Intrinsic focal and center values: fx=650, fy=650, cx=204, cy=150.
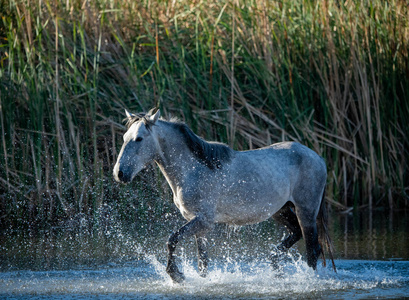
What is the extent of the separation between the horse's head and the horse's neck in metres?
0.10

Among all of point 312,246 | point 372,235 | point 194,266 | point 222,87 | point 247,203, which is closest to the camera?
point 247,203

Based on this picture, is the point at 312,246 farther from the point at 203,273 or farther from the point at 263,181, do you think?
the point at 203,273

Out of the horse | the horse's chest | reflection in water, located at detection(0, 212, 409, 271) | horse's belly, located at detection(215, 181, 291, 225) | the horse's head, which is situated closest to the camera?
the horse's head

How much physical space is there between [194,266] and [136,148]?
1.37 m

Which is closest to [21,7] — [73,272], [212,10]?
[212,10]

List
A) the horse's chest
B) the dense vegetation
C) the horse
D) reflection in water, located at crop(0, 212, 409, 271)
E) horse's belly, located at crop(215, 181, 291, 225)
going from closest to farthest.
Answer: the horse, the horse's chest, horse's belly, located at crop(215, 181, 291, 225), reflection in water, located at crop(0, 212, 409, 271), the dense vegetation

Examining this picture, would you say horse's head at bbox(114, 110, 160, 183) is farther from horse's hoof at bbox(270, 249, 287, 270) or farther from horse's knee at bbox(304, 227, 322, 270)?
horse's knee at bbox(304, 227, 322, 270)

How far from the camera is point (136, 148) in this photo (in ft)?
14.4

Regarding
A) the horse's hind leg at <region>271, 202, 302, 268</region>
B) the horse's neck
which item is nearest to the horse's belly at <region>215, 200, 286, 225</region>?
the horse's neck

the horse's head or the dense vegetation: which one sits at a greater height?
the horse's head

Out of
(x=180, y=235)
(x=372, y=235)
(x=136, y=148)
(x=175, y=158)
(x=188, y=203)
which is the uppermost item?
(x=136, y=148)

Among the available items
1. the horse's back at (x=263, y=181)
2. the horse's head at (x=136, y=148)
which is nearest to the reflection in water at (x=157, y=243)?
the horse's back at (x=263, y=181)

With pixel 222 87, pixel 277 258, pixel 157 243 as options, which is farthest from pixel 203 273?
pixel 222 87

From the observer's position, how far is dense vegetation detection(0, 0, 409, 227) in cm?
710
